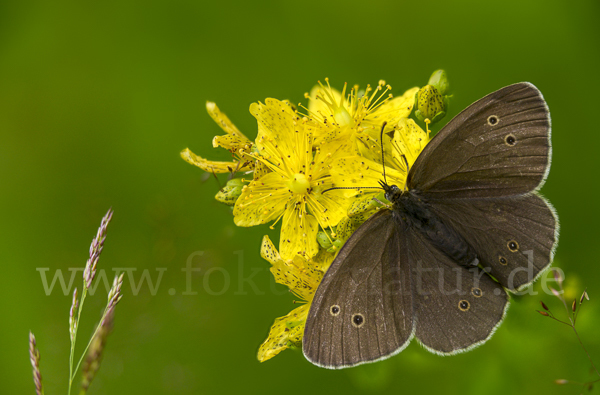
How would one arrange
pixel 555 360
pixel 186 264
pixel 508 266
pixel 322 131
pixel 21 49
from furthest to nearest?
pixel 21 49, pixel 186 264, pixel 555 360, pixel 322 131, pixel 508 266

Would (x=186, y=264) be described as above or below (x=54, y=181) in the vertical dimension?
below

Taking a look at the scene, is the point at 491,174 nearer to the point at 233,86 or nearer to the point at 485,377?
the point at 485,377

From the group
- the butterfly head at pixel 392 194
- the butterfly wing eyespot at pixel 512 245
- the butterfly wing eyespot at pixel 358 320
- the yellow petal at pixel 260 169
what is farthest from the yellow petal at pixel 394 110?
the butterfly wing eyespot at pixel 358 320

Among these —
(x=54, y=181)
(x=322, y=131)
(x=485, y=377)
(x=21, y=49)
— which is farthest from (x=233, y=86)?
(x=485, y=377)

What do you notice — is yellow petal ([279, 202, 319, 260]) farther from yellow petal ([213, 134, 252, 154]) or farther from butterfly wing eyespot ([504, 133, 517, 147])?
butterfly wing eyespot ([504, 133, 517, 147])

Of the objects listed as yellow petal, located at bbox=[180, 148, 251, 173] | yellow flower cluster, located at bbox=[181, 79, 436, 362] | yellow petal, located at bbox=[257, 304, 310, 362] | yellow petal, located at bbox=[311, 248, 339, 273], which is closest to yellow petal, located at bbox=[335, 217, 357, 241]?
yellow flower cluster, located at bbox=[181, 79, 436, 362]

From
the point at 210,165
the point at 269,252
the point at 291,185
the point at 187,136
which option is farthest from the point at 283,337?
the point at 187,136
